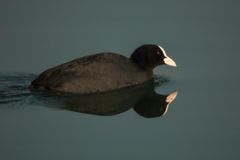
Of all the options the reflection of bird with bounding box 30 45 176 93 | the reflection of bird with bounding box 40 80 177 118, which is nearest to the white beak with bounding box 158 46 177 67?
the reflection of bird with bounding box 30 45 176 93

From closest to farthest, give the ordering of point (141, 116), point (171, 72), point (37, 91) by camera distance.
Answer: point (141, 116) < point (37, 91) < point (171, 72)

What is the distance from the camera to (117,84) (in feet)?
35.9

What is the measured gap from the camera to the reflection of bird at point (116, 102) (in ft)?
33.2

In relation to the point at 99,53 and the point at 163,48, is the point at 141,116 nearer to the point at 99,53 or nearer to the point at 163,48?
the point at 99,53

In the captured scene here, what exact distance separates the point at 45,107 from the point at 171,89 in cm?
199

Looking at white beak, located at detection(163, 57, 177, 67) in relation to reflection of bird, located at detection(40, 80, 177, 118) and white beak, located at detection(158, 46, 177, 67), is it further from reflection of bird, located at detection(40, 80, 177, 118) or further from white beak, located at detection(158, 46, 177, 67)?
reflection of bird, located at detection(40, 80, 177, 118)

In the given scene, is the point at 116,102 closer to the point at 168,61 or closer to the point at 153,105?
the point at 153,105

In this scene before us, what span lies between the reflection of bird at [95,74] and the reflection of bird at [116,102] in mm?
117

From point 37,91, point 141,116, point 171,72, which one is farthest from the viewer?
point 171,72

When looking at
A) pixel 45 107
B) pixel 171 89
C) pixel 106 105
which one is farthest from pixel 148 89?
pixel 45 107

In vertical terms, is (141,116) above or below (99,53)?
below

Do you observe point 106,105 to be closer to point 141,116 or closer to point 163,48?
point 141,116

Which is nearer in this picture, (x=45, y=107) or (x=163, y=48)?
(x=45, y=107)

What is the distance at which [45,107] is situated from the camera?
10.1 m
